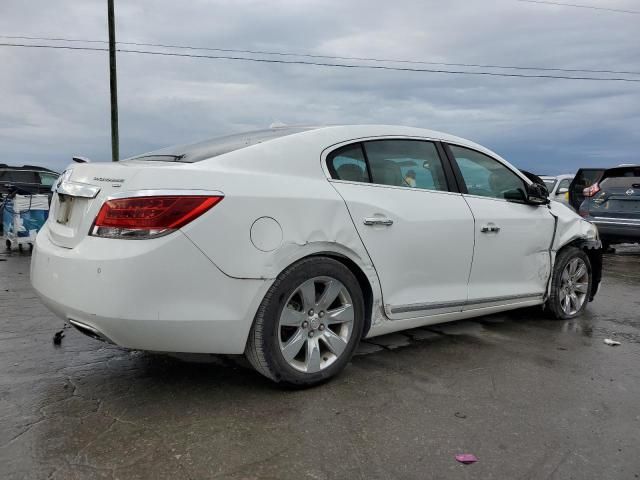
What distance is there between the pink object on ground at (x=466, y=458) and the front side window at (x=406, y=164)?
1.74 metres

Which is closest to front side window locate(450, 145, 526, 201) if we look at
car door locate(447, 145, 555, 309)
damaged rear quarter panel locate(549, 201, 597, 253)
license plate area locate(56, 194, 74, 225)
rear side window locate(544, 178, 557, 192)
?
car door locate(447, 145, 555, 309)

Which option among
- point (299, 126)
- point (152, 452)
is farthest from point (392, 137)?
point (152, 452)

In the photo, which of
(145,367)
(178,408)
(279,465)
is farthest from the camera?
(145,367)

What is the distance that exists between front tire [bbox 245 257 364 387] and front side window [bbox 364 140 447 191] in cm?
78

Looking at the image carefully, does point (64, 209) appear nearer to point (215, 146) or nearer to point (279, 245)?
point (215, 146)

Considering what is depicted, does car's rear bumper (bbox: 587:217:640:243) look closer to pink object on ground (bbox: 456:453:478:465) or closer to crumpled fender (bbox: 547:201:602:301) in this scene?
crumpled fender (bbox: 547:201:602:301)

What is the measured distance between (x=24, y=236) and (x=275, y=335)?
29.0ft

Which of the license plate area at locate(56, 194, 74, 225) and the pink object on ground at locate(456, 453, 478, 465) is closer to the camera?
the pink object on ground at locate(456, 453, 478, 465)

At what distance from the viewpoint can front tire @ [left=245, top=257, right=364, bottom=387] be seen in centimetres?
299

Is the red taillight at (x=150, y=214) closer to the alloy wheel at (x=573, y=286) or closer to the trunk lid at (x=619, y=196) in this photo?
the alloy wheel at (x=573, y=286)

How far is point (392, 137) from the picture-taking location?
12.6ft

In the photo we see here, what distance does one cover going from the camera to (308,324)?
10.4ft

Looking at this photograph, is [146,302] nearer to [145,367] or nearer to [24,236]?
[145,367]

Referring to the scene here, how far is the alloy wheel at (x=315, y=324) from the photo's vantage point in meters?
3.11
